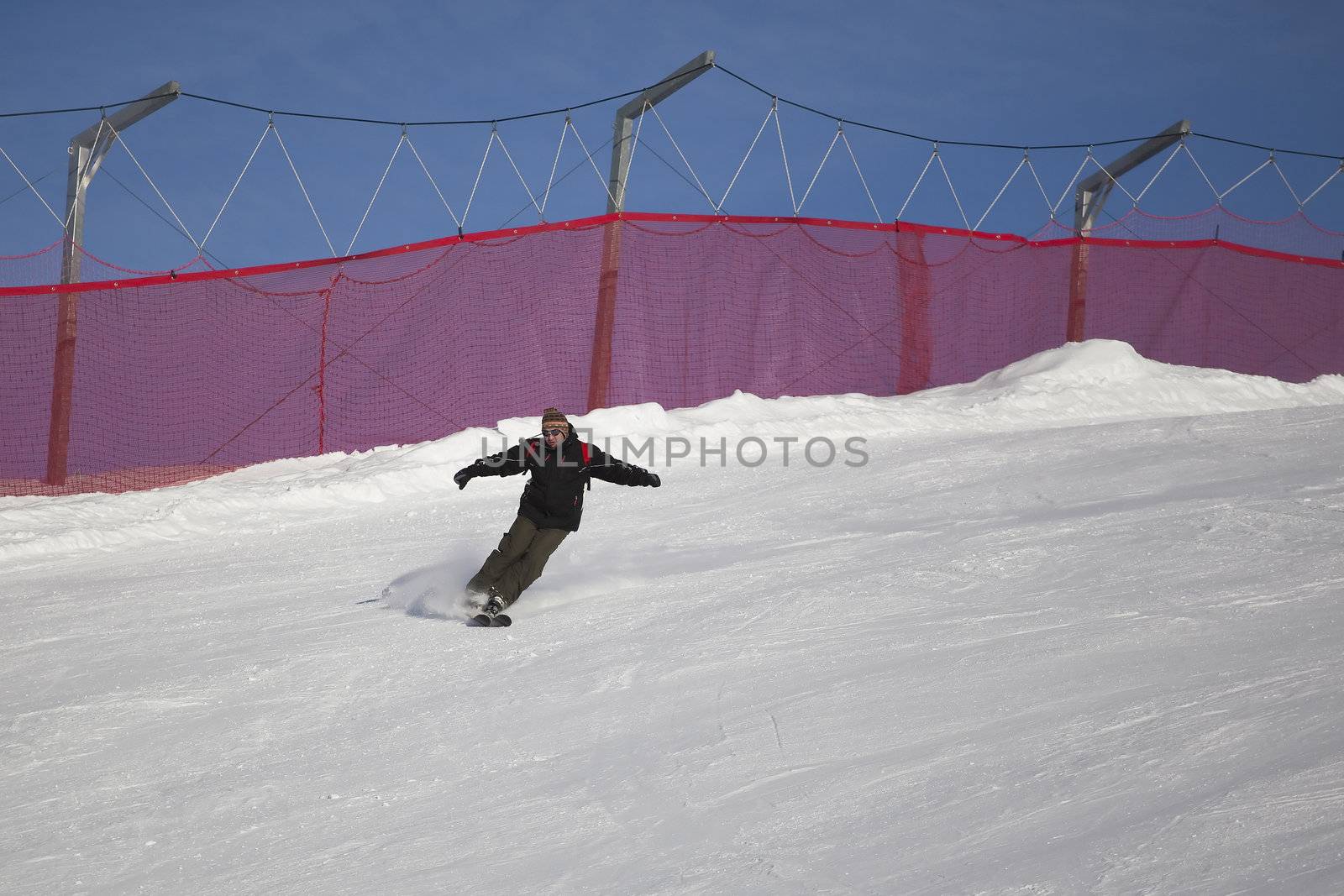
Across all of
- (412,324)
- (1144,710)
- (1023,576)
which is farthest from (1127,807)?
(412,324)

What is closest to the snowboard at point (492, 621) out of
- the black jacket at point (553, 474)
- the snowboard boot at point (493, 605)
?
the snowboard boot at point (493, 605)

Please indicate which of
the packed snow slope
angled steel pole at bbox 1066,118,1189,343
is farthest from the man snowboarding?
angled steel pole at bbox 1066,118,1189,343

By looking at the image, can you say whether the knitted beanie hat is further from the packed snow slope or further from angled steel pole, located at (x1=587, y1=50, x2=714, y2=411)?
angled steel pole, located at (x1=587, y1=50, x2=714, y2=411)

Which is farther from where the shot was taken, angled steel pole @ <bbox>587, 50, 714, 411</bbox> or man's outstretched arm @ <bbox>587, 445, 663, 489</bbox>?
angled steel pole @ <bbox>587, 50, 714, 411</bbox>

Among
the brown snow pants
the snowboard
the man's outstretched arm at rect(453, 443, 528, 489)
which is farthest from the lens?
the man's outstretched arm at rect(453, 443, 528, 489)

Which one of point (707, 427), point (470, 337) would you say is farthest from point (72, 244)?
point (707, 427)

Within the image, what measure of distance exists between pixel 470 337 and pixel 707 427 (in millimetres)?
2859

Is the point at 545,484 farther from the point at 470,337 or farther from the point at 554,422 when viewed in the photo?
the point at 470,337

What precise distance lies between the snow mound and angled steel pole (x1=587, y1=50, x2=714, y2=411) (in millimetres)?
826

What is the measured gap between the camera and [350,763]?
4.85 meters

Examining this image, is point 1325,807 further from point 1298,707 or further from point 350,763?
point 350,763

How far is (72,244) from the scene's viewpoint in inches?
529

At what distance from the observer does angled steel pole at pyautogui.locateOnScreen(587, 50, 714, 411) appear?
13.9 metres

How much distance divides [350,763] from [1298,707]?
3348 millimetres
